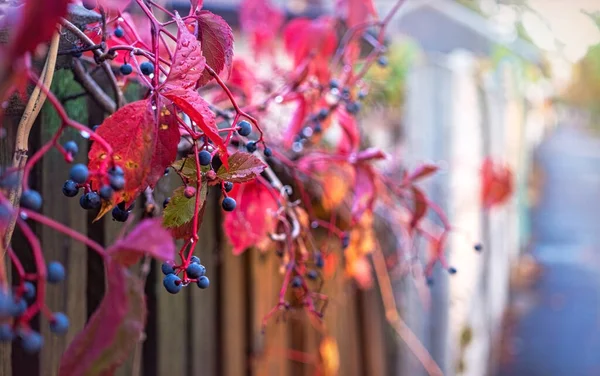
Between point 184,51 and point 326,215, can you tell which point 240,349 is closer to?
point 326,215

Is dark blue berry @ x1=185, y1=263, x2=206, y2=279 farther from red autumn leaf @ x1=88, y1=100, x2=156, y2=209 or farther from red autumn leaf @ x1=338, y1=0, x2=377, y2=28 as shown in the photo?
red autumn leaf @ x1=338, y1=0, x2=377, y2=28

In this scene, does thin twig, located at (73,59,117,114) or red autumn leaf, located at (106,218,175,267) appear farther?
thin twig, located at (73,59,117,114)

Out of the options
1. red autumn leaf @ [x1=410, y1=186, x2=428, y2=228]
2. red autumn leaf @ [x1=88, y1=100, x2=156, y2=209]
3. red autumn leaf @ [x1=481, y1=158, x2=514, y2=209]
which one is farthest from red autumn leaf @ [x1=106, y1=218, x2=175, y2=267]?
red autumn leaf @ [x1=481, y1=158, x2=514, y2=209]

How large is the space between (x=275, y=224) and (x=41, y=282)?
0.77 metres

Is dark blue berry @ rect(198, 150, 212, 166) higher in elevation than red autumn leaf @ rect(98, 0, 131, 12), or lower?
lower

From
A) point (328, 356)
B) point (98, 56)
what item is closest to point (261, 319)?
point (328, 356)

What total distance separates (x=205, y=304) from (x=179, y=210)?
3.30ft

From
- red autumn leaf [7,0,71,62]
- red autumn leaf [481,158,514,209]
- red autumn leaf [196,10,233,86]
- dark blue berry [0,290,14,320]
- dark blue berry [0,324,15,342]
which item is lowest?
dark blue berry [0,324,15,342]

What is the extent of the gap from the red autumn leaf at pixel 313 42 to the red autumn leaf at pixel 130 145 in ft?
2.89

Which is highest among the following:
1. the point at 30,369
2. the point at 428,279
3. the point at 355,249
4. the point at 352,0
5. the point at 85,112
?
the point at 352,0

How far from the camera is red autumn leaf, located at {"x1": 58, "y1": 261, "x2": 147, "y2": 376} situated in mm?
470

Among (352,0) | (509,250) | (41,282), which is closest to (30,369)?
(41,282)

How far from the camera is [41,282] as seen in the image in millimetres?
422

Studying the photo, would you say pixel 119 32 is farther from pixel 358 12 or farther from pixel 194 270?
pixel 358 12
